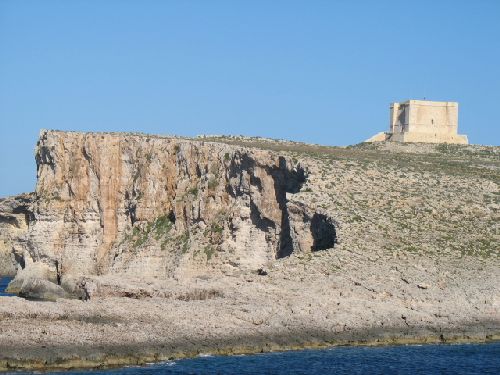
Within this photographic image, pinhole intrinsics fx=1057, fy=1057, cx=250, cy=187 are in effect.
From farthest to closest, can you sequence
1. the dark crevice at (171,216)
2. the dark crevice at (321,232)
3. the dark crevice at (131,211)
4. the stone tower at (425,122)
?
the stone tower at (425,122) < the dark crevice at (131,211) < the dark crevice at (171,216) < the dark crevice at (321,232)

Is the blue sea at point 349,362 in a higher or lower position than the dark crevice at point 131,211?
lower

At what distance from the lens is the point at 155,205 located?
7025 cm

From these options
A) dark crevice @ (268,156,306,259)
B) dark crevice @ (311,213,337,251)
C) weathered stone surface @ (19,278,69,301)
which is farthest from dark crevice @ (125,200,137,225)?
dark crevice @ (311,213,337,251)

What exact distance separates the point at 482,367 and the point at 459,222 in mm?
18865

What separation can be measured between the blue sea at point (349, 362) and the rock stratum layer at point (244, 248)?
123 centimetres

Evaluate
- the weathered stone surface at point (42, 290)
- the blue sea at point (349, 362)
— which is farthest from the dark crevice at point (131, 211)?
the blue sea at point (349, 362)

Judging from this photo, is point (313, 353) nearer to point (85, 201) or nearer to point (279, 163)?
point (279, 163)

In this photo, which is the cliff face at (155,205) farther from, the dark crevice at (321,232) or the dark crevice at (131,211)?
the dark crevice at (321,232)

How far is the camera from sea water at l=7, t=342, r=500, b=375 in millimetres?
39438

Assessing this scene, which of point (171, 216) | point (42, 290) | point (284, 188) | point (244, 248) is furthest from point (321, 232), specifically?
point (42, 290)

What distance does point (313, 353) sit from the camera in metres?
43.0

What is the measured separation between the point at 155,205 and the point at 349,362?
31.2 metres

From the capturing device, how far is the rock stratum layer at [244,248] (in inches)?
1718

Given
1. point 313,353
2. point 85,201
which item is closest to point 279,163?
point 85,201
